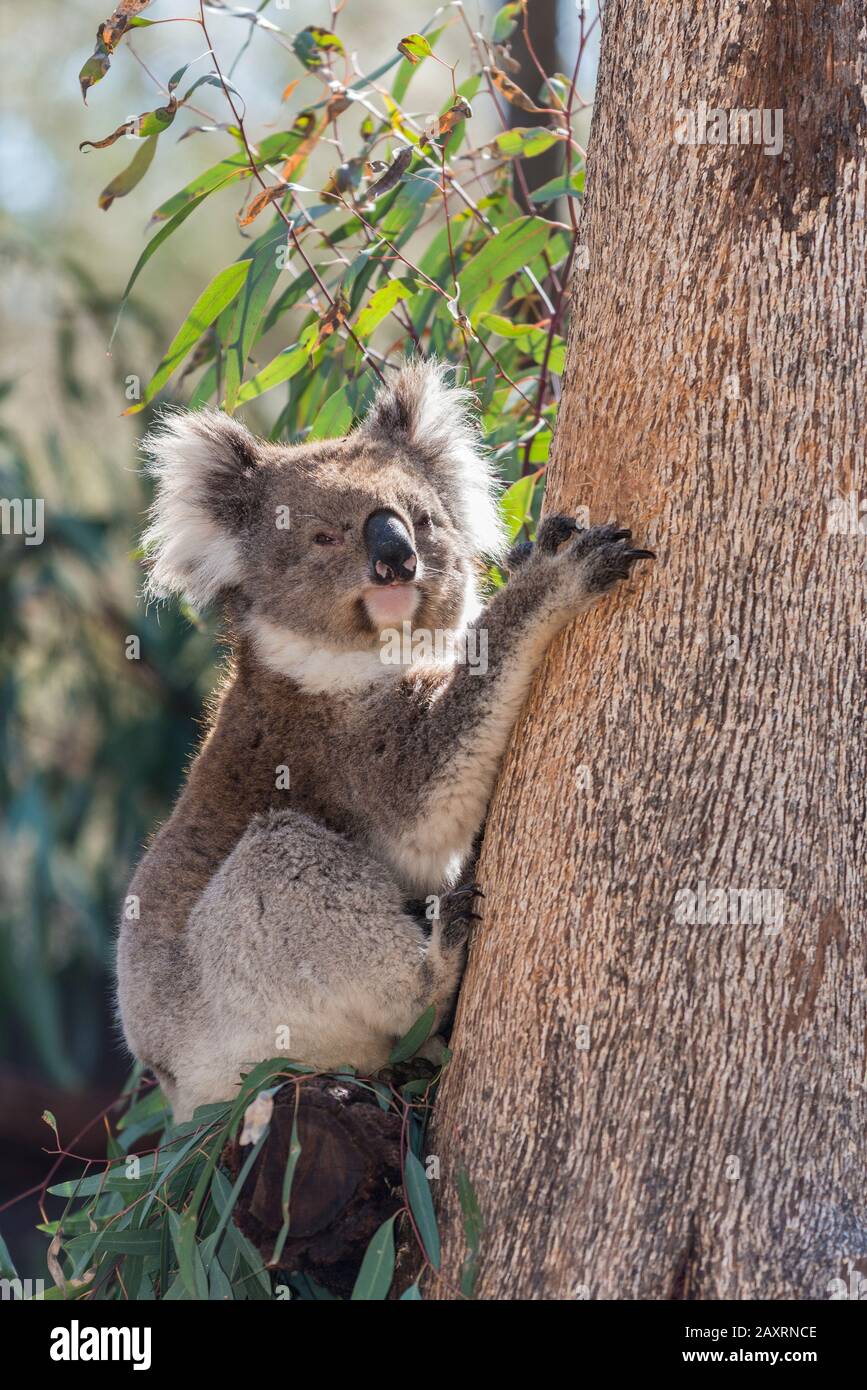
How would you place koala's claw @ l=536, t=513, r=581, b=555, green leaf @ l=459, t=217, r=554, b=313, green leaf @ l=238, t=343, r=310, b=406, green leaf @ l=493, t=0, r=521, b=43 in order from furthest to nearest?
green leaf @ l=493, t=0, r=521, b=43
green leaf @ l=459, t=217, r=554, b=313
green leaf @ l=238, t=343, r=310, b=406
koala's claw @ l=536, t=513, r=581, b=555

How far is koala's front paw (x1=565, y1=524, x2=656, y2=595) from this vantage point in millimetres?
2129

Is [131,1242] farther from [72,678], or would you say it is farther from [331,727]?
[72,678]

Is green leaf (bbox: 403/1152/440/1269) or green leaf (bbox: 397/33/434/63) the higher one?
green leaf (bbox: 397/33/434/63)

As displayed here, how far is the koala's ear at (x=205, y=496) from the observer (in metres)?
3.05

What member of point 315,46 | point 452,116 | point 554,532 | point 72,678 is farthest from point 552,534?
point 72,678

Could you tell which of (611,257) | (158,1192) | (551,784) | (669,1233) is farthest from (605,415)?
(158,1192)

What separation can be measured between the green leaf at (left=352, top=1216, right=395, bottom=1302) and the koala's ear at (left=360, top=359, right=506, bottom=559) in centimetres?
158

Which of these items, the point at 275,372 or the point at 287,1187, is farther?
the point at 275,372

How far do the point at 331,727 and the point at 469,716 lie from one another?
1.61ft

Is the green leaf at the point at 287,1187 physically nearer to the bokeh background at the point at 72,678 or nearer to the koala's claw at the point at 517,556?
the koala's claw at the point at 517,556

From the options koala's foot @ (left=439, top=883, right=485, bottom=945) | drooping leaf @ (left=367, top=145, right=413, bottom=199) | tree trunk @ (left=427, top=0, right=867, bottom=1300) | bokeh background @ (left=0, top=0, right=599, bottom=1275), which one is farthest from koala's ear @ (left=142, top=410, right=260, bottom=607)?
bokeh background @ (left=0, top=0, right=599, bottom=1275)

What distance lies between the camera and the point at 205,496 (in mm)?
3062

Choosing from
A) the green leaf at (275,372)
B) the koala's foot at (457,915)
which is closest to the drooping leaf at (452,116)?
the green leaf at (275,372)

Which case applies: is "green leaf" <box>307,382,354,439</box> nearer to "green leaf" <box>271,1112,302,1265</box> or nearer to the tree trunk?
the tree trunk
